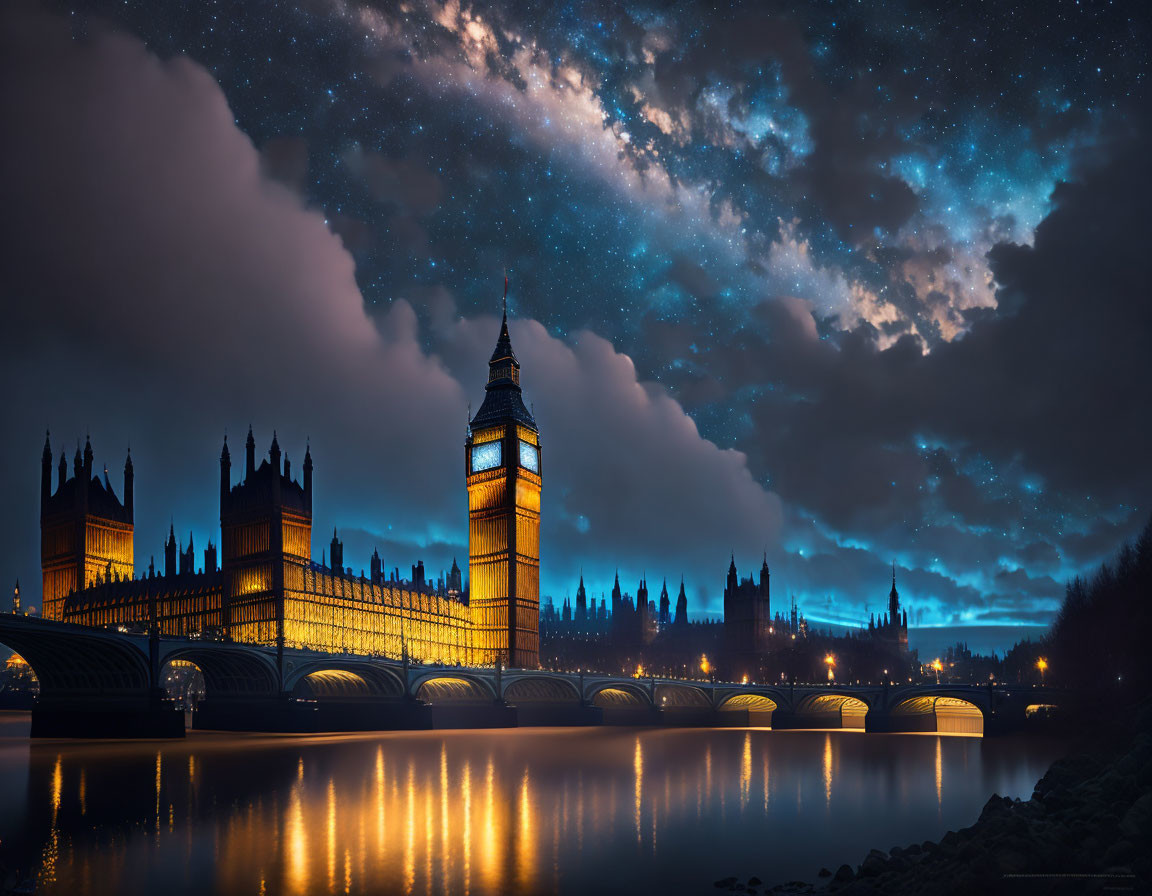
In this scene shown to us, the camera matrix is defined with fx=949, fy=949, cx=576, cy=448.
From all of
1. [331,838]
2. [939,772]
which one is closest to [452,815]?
[331,838]

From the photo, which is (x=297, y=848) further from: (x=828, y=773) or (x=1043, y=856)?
(x=828, y=773)

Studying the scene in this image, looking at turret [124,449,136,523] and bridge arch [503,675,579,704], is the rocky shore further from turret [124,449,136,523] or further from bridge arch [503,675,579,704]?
turret [124,449,136,523]

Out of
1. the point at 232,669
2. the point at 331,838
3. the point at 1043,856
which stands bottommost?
the point at 232,669

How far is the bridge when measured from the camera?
207 feet

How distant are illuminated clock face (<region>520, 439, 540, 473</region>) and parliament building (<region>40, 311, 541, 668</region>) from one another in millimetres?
221

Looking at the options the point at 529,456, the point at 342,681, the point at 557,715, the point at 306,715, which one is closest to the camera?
the point at 306,715

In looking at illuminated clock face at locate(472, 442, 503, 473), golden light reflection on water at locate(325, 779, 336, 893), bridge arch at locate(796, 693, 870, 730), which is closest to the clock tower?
illuminated clock face at locate(472, 442, 503, 473)

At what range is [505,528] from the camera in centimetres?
11500

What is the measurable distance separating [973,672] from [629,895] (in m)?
189

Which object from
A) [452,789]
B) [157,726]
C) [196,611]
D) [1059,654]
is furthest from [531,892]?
[196,611]

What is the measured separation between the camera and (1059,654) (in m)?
79.9

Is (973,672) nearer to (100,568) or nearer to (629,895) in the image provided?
(100,568)

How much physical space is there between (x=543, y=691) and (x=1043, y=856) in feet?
299

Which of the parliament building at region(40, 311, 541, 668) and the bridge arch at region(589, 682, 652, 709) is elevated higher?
the parliament building at region(40, 311, 541, 668)
